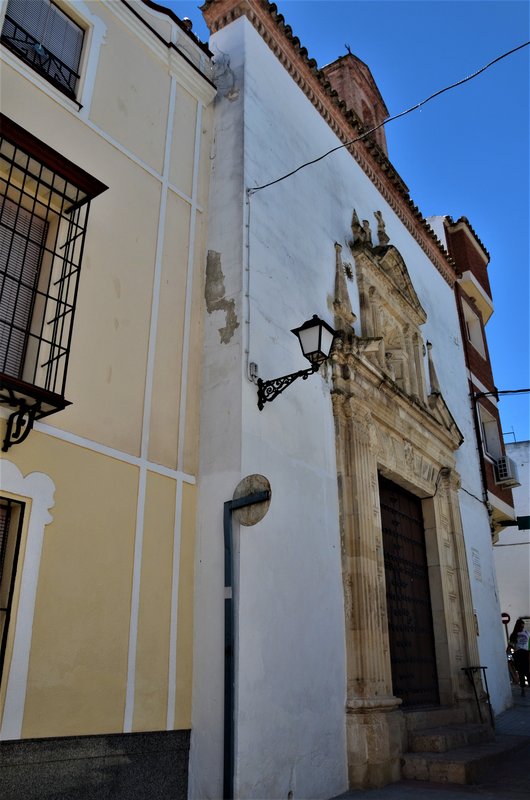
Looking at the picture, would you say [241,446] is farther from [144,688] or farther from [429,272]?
[429,272]

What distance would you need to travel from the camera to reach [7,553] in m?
4.03

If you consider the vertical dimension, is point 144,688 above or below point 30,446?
below

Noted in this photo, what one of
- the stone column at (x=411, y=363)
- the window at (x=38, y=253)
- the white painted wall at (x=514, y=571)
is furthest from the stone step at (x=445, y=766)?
the white painted wall at (x=514, y=571)

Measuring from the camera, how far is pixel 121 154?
18.9 ft

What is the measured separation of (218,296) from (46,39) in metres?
2.51

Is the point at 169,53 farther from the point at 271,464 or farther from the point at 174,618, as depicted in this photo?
the point at 174,618

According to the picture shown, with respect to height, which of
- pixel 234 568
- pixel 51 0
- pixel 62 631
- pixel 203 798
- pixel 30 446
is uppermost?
pixel 51 0

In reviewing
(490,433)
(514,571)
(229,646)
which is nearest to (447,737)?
(229,646)

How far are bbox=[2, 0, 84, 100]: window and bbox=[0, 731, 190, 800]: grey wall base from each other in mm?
4712

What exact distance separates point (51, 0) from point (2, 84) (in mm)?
1361

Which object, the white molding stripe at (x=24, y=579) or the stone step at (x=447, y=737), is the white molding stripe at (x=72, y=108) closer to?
the white molding stripe at (x=24, y=579)

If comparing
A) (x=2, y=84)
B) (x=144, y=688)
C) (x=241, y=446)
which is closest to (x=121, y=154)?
(x=2, y=84)

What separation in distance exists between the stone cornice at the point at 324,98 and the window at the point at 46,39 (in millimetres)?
2337

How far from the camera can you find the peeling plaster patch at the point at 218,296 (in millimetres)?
5805
